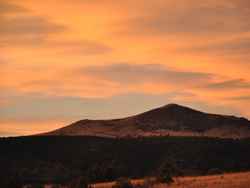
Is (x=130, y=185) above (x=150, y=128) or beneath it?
beneath

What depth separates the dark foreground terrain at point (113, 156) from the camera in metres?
68.9

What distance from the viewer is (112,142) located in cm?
8419

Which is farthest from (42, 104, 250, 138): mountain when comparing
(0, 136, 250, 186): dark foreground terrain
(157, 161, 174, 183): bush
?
(157, 161, 174, 183): bush

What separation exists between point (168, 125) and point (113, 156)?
3574 centimetres

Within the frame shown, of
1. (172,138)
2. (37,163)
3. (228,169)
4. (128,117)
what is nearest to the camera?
(228,169)

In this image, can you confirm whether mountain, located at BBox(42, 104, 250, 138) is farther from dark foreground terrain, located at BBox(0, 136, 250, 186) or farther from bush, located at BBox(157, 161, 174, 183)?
bush, located at BBox(157, 161, 174, 183)

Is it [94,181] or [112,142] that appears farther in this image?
[112,142]

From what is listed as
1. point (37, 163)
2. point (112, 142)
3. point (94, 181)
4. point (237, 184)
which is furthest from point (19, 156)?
point (237, 184)

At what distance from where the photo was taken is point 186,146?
7938 centimetres

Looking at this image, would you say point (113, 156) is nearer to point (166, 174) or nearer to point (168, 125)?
point (166, 174)

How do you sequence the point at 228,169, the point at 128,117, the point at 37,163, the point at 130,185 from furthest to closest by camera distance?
1. the point at 128,117
2. the point at 37,163
3. the point at 228,169
4. the point at 130,185

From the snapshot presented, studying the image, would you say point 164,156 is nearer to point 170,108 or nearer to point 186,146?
point 186,146

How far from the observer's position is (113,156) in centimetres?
7794

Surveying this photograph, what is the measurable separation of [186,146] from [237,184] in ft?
131
